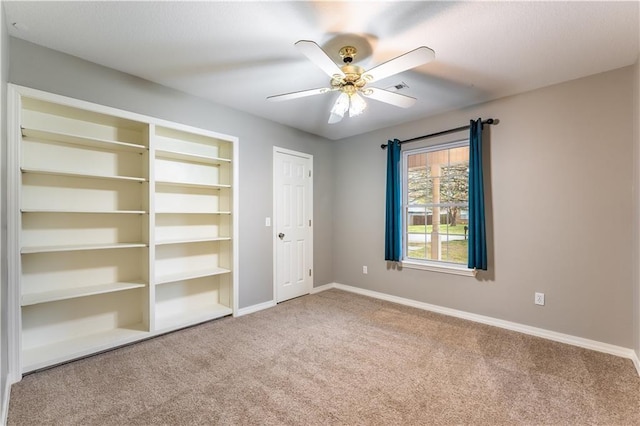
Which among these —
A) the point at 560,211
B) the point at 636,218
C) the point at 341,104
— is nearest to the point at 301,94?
the point at 341,104

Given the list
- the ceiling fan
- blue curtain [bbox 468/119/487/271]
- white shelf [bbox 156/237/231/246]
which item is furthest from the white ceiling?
white shelf [bbox 156/237/231/246]

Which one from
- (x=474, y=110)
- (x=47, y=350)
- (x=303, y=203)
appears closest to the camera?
(x=47, y=350)

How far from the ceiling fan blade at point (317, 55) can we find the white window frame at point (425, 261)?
6.83 ft

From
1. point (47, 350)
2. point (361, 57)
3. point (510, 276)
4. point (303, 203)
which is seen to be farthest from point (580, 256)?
point (47, 350)

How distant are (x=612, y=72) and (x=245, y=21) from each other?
313 centimetres

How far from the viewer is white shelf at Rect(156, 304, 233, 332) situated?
2.95 metres

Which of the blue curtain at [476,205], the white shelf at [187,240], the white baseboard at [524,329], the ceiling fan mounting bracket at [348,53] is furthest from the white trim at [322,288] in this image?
the ceiling fan mounting bracket at [348,53]

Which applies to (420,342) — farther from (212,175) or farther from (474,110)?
(212,175)

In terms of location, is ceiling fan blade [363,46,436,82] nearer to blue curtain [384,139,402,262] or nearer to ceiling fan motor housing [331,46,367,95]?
ceiling fan motor housing [331,46,367,95]

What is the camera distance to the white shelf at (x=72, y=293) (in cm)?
221

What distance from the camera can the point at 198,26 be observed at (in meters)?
1.98

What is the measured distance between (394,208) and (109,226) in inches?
128

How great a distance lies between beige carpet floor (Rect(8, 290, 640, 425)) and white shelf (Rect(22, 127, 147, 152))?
184cm

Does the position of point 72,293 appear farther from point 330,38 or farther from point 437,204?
point 437,204
